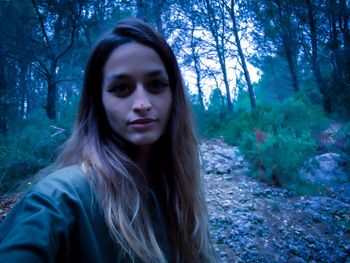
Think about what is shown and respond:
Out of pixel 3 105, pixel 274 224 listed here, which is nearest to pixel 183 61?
pixel 3 105

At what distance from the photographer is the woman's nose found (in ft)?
3.27

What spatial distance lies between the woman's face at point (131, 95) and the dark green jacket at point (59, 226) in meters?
0.23

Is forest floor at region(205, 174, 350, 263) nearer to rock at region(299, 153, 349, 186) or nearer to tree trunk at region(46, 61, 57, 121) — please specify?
rock at region(299, 153, 349, 186)

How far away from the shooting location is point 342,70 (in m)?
5.00

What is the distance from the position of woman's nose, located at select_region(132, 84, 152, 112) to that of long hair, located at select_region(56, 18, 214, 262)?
0.15 metres

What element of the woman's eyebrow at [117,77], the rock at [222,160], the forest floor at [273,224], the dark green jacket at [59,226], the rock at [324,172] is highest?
the woman's eyebrow at [117,77]

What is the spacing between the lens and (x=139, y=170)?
1.05 metres

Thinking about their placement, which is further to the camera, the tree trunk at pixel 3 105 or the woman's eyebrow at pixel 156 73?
the tree trunk at pixel 3 105

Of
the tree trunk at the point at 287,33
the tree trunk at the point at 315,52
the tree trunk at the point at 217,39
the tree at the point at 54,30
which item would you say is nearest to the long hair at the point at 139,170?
the tree at the point at 54,30

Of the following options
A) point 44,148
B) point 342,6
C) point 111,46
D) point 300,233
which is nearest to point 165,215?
point 111,46

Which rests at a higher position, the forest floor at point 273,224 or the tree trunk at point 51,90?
the tree trunk at point 51,90

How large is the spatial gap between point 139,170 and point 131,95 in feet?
0.89

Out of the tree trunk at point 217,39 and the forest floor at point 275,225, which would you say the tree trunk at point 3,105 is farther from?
the tree trunk at point 217,39

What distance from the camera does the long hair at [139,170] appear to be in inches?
34.8
